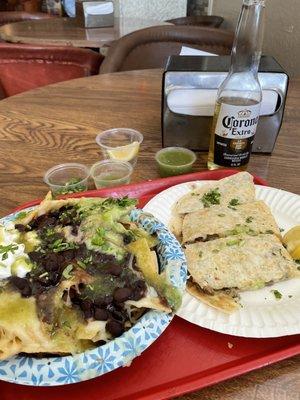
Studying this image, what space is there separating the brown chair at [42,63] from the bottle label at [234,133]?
5.22ft

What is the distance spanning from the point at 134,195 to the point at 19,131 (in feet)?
2.00

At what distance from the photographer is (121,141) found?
1305 millimetres

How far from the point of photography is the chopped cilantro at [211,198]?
98cm

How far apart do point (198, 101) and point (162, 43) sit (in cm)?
147

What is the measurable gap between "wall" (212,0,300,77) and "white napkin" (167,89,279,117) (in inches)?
56.6

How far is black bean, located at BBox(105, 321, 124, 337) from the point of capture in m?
0.56

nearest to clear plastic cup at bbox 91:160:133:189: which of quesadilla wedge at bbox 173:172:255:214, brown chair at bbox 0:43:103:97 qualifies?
quesadilla wedge at bbox 173:172:255:214

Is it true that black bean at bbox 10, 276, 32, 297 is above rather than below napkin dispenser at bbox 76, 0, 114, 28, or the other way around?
below

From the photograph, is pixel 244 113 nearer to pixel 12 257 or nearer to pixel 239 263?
pixel 239 263

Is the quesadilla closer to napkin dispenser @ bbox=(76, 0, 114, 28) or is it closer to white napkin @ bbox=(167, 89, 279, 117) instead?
white napkin @ bbox=(167, 89, 279, 117)

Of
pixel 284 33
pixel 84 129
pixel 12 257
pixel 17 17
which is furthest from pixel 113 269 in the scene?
pixel 17 17

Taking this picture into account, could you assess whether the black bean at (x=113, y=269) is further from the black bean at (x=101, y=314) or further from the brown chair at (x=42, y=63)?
the brown chair at (x=42, y=63)

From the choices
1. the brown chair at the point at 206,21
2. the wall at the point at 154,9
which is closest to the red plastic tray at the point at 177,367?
the brown chair at the point at 206,21

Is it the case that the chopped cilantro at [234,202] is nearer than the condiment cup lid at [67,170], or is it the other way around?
the chopped cilantro at [234,202]
